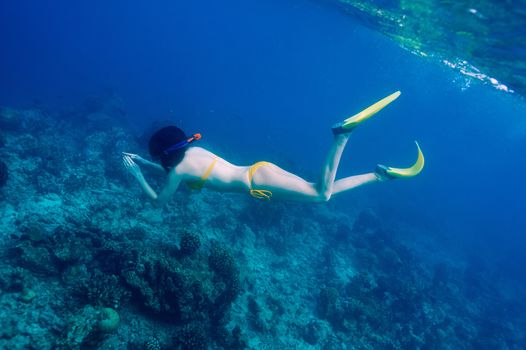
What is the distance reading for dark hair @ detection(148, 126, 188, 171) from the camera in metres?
4.58

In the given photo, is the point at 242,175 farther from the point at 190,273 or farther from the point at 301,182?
the point at 190,273

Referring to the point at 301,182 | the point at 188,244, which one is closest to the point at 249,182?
the point at 301,182

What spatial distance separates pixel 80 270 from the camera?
6211mm

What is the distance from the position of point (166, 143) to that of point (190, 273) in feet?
11.4

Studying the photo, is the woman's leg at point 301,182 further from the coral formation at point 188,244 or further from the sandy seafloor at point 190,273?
the coral formation at point 188,244

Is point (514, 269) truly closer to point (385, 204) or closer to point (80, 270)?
point (385, 204)

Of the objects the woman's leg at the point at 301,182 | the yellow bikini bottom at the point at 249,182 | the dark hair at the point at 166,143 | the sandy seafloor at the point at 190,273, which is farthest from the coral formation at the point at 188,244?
the dark hair at the point at 166,143

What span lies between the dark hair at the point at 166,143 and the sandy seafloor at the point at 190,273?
273 cm

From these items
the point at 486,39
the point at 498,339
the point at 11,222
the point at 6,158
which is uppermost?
the point at 486,39

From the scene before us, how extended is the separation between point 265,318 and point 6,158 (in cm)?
1161

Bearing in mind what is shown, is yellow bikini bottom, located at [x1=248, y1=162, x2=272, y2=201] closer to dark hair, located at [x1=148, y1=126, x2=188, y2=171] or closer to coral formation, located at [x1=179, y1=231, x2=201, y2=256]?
dark hair, located at [x1=148, y1=126, x2=188, y2=171]

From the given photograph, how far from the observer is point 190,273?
674 cm

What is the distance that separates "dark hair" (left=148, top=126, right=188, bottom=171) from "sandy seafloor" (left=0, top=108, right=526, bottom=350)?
2.73 meters

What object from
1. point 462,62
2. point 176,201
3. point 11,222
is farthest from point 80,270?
point 462,62
